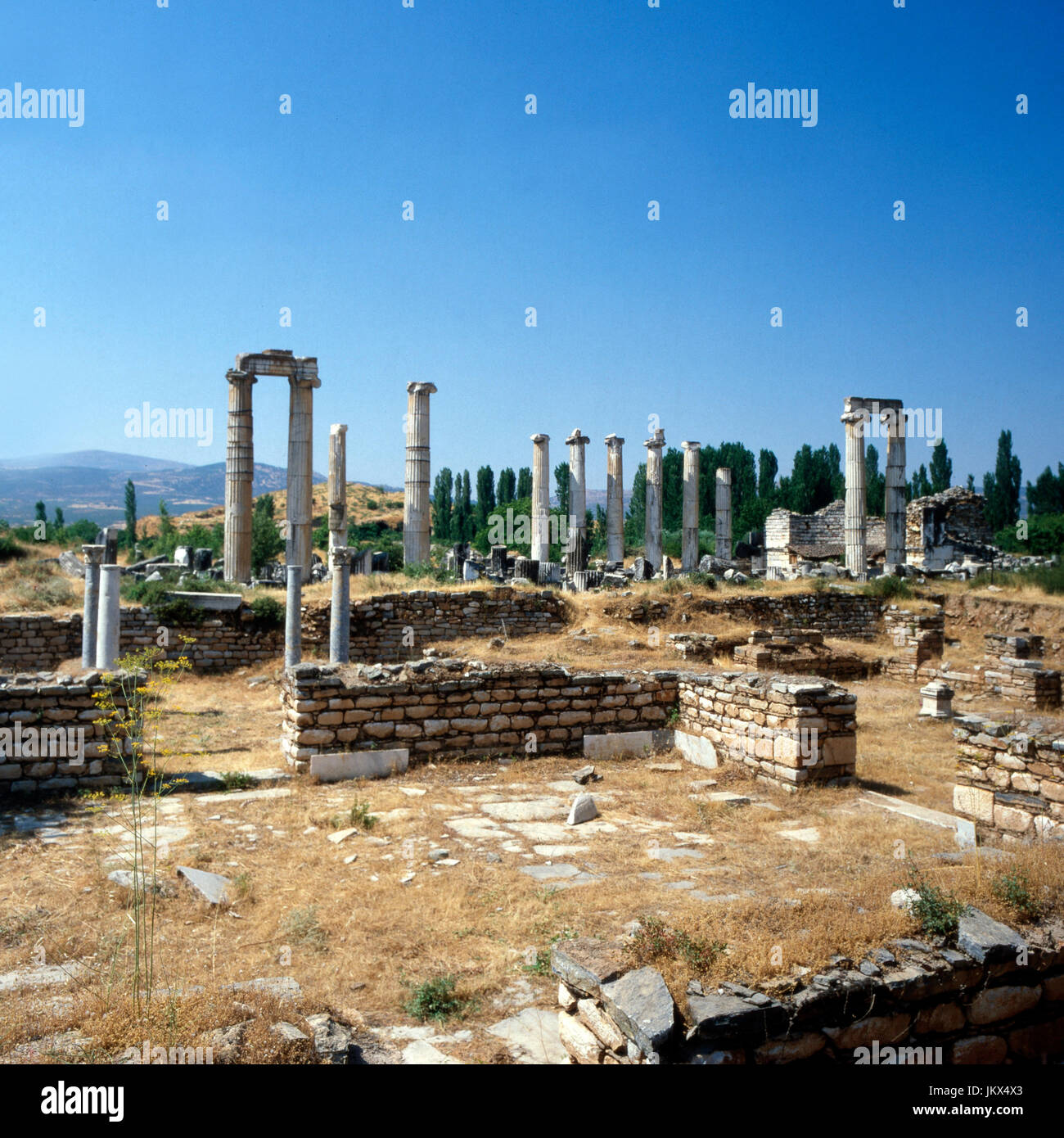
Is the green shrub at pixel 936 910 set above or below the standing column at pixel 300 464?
below

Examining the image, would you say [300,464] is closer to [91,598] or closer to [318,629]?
[318,629]

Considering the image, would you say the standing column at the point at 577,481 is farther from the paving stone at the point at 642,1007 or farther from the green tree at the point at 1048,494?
the green tree at the point at 1048,494

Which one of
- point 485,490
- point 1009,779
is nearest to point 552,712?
point 1009,779

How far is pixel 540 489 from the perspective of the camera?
3203 centimetres

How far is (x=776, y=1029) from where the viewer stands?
3066 mm

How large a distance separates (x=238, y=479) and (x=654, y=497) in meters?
17.2

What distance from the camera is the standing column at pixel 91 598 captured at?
1417cm

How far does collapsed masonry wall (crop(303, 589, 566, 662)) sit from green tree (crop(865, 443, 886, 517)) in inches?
1366

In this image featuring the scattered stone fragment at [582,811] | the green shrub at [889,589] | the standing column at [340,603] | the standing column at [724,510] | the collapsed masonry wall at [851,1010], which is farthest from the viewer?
the standing column at [724,510]

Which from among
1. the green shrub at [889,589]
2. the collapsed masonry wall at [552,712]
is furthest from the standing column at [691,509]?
the collapsed masonry wall at [552,712]

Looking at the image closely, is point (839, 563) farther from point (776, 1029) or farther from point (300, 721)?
point (776, 1029)

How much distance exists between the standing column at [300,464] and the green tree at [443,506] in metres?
39.2
